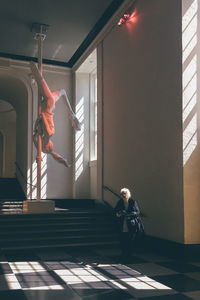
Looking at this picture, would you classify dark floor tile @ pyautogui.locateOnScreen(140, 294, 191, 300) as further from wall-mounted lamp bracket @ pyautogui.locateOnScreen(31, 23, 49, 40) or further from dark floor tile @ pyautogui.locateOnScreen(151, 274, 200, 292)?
wall-mounted lamp bracket @ pyautogui.locateOnScreen(31, 23, 49, 40)

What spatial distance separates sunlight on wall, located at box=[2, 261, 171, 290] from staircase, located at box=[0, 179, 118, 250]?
153 cm

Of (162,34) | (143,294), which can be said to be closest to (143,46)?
(162,34)

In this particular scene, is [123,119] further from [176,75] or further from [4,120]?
[4,120]

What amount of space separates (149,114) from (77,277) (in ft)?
13.6

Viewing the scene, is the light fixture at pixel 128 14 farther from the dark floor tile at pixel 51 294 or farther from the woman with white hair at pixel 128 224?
the dark floor tile at pixel 51 294

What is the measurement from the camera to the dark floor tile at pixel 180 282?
501cm

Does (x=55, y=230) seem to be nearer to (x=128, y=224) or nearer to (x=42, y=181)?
(x=128, y=224)

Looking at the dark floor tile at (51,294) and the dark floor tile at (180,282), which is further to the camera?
the dark floor tile at (180,282)

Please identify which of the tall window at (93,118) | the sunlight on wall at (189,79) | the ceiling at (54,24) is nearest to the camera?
the sunlight on wall at (189,79)

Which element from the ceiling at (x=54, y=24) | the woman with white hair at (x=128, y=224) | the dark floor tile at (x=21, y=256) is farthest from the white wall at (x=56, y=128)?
the woman with white hair at (x=128, y=224)

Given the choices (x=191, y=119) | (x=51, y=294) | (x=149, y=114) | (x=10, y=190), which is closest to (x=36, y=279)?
(x=51, y=294)

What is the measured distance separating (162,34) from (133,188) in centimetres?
360

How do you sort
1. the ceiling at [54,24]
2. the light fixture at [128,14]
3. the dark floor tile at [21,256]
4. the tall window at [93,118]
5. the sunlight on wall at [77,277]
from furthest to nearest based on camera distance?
the tall window at [93,118] < the ceiling at [54,24] < the light fixture at [128,14] < the dark floor tile at [21,256] < the sunlight on wall at [77,277]

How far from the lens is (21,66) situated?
13547 millimetres
